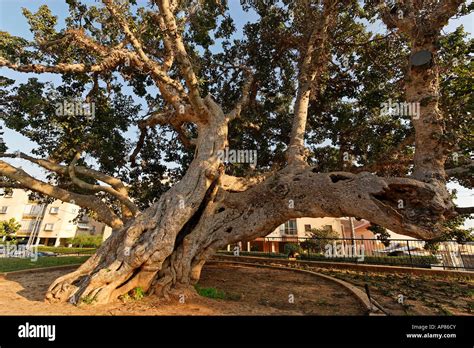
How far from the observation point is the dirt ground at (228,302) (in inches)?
209

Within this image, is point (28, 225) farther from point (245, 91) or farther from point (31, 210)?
point (245, 91)

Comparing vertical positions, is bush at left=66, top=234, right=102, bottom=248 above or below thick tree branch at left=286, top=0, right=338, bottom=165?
below

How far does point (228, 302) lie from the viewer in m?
6.21

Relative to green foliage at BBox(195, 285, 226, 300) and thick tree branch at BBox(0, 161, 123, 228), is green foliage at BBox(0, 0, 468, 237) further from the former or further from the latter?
green foliage at BBox(195, 285, 226, 300)

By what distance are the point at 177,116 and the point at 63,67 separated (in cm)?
353

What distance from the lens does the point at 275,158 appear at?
11.8 meters

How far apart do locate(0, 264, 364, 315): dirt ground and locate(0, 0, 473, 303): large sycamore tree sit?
53 cm

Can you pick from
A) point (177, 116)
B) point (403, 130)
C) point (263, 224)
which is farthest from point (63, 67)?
point (403, 130)

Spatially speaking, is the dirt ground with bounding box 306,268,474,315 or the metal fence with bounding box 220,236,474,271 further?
the metal fence with bounding box 220,236,474,271

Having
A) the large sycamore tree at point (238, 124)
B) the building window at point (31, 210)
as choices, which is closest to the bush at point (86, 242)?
the building window at point (31, 210)

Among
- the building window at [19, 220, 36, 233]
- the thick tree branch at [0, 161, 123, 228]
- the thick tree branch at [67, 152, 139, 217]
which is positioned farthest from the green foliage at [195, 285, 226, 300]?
the building window at [19, 220, 36, 233]

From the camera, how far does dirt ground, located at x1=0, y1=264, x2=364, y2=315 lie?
5297 millimetres

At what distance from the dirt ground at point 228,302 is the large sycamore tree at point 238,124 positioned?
53 centimetres
